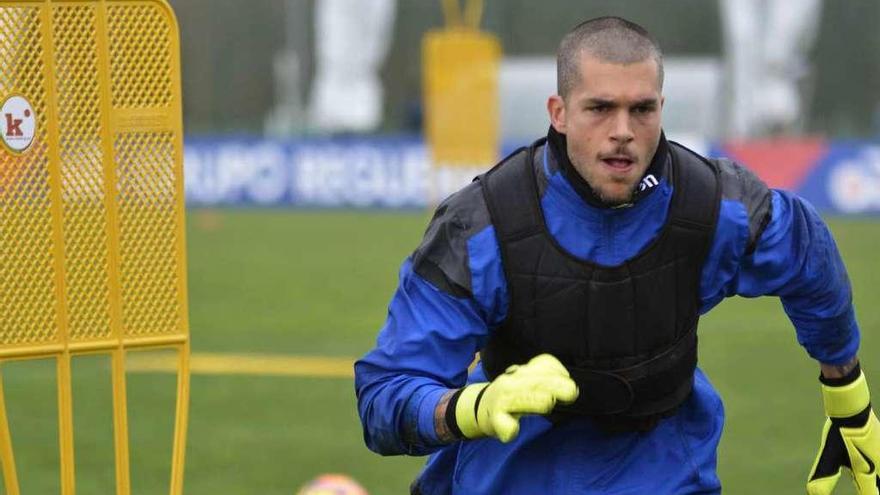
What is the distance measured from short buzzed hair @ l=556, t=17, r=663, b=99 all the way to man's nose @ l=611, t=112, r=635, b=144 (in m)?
0.16

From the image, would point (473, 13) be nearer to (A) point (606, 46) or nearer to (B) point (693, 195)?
(B) point (693, 195)

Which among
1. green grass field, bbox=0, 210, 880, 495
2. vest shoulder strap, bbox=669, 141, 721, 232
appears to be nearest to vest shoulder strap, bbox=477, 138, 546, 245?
vest shoulder strap, bbox=669, 141, 721, 232

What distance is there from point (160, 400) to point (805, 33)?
78.4 ft

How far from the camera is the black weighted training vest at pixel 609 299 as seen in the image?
461 centimetres

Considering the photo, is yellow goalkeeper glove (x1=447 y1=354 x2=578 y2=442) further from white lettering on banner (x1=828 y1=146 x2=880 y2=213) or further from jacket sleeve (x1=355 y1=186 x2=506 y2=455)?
white lettering on banner (x1=828 y1=146 x2=880 y2=213)

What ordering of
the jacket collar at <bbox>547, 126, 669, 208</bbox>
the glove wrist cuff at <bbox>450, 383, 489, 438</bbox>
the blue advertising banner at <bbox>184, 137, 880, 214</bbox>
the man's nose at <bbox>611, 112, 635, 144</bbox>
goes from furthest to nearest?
the blue advertising banner at <bbox>184, 137, 880, 214</bbox> → the jacket collar at <bbox>547, 126, 669, 208</bbox> → the man's nose at <bbox>611, 112, 635, 144</bbox> → the glove wrist cuff at <bbox>450, 383, 489, 438</bbox>

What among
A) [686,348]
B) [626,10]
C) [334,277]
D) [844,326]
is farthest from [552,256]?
[626,10]

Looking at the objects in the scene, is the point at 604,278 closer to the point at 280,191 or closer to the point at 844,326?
the point at 844,326

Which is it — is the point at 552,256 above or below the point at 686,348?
above

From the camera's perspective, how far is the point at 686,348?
15.9 feet

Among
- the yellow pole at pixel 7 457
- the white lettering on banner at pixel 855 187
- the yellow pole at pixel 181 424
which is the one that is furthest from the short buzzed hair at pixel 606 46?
the white lettering on banner at pixel 855 187

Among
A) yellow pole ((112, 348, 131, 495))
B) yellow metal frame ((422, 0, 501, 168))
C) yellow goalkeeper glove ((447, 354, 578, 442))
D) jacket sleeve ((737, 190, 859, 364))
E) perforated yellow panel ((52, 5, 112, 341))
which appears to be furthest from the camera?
yellow metal frame ((422, 0, 501, 168))

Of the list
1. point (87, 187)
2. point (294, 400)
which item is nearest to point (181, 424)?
point (87, 187)

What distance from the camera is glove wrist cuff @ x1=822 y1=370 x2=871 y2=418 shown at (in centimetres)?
536
